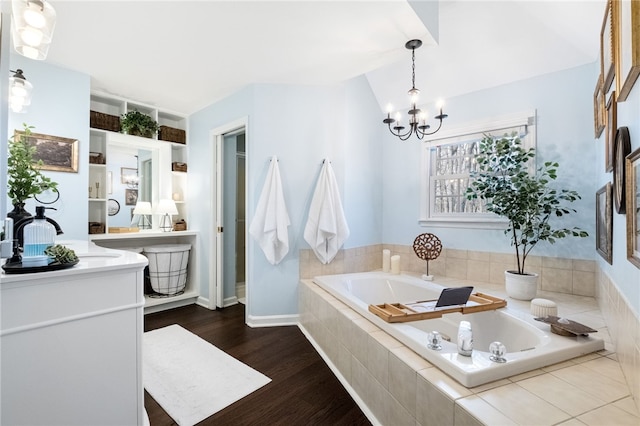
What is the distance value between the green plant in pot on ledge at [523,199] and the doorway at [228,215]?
2547 millimetres

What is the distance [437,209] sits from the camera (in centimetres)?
329

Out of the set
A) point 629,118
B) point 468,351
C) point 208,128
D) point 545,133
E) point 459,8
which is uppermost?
point 459,8

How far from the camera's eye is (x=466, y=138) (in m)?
3.06

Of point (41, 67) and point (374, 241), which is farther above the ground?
point (41, 67)

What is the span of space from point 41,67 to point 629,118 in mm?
3944

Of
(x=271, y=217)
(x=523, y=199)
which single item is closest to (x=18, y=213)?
(x=271, y=217)

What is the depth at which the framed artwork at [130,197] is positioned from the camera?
361 cm

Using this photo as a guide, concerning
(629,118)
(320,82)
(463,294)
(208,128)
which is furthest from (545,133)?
(208,128)

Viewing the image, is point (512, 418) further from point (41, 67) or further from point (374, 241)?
point (41, 67)

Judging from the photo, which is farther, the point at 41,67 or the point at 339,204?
the point at 339,204

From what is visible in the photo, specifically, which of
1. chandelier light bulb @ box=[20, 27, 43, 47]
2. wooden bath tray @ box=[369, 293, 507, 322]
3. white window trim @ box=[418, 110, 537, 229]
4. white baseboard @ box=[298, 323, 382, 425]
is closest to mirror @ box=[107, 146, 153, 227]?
chandelier light bulb @ box=[20, 27, 43, 47]

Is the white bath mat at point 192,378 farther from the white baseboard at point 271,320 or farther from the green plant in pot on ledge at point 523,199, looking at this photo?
the green plant in pot on ledge at point 523,199

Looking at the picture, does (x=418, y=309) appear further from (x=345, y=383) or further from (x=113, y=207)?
(x=113, y=207)

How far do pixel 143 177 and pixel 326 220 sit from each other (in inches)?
94.8
